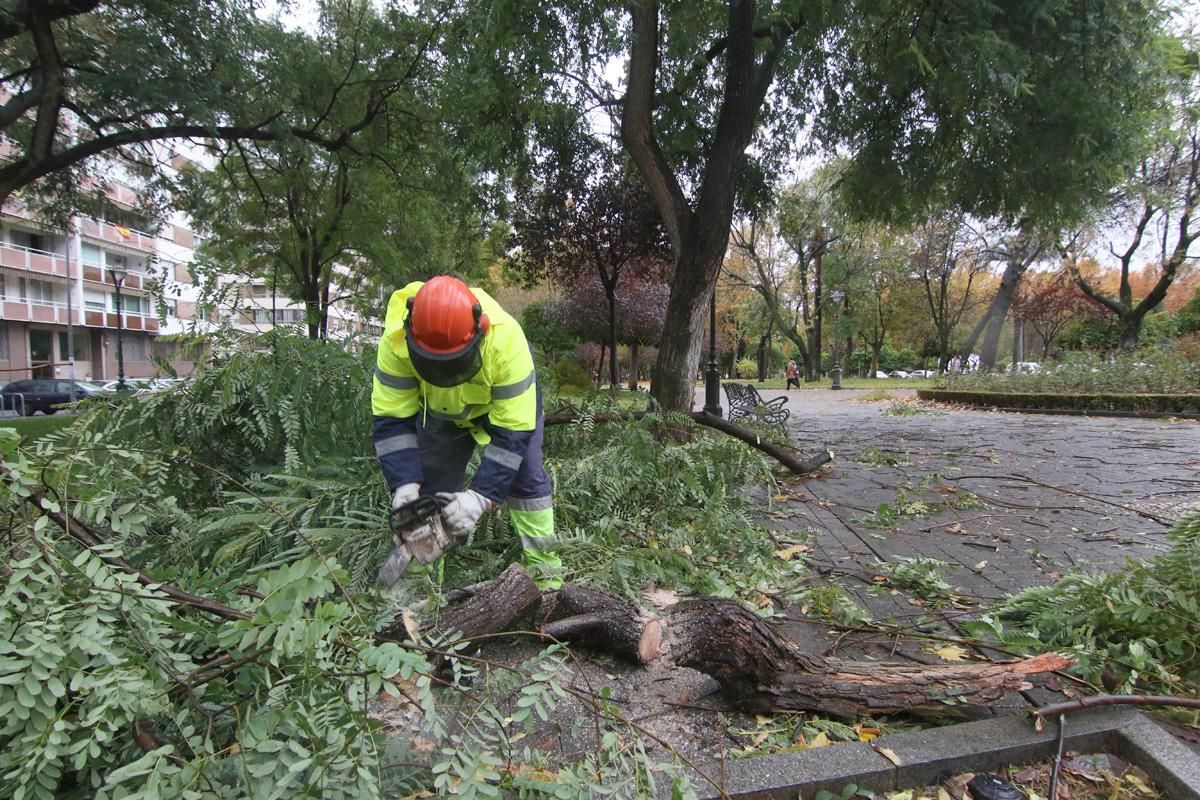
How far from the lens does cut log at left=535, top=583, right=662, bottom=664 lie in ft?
7.34

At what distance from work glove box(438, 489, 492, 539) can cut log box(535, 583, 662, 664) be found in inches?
17.0

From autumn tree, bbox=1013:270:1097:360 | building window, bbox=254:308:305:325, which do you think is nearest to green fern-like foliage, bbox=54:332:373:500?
building window, bbox=254:308:305:325

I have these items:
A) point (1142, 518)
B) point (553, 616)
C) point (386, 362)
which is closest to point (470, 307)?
point (386, 362)

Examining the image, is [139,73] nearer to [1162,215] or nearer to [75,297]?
[1162,215]

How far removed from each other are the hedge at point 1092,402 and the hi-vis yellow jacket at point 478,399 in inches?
507

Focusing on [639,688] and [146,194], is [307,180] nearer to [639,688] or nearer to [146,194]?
[146,194]

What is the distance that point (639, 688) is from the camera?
2242 mm

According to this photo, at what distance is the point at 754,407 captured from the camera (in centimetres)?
776

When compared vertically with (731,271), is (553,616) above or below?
below

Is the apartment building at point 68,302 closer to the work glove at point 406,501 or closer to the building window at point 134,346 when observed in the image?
the building window at point 134,346

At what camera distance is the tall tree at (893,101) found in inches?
224

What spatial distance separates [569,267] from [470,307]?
13.2m

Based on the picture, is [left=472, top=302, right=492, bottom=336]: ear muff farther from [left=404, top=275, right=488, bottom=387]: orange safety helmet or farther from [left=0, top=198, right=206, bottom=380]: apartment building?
[left=0, top=198, right=206, bottom=380]: apartment building

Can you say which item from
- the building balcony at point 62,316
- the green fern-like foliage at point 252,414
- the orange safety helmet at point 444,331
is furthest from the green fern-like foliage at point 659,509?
the building balcony at point 62,316
